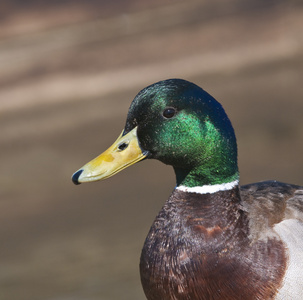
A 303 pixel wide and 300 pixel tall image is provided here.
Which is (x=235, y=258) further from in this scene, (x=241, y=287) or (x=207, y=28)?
(x=207, y=28)

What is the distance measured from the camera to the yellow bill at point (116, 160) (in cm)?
255

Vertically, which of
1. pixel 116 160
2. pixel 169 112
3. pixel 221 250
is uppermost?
pixel 169 112

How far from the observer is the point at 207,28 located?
748 centimetres

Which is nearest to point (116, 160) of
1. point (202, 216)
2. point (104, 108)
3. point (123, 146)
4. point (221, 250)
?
point (123, 146)

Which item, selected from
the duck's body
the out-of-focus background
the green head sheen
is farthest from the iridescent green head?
the out-of-focus background

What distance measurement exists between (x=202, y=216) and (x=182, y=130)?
0.35 metres

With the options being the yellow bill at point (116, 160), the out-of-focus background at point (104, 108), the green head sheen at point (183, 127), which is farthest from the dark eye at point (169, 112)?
the out-of-focus background at point (104, 108)

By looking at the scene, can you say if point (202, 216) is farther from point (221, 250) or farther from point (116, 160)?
point (116, 160)

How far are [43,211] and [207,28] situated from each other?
10.6ft

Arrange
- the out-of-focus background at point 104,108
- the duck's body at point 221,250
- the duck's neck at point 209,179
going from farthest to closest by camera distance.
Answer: the out-of-focus background at point 104,108
the duck's neck at point 209,179
the duck's body at point 221,250

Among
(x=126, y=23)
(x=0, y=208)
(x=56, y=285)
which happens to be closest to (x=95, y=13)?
(x=126, y=23)

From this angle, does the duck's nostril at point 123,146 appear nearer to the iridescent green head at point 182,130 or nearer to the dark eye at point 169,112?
the iridescent green head at point 182,130

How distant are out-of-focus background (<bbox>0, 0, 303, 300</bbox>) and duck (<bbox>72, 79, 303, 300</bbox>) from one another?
5.27 ft

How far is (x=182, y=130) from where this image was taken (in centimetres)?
252
